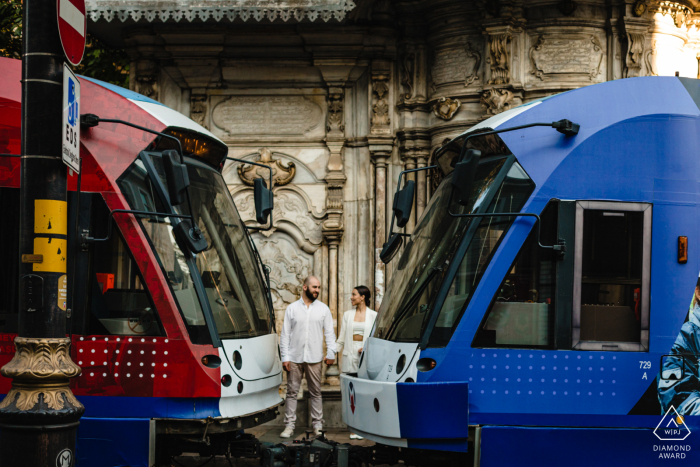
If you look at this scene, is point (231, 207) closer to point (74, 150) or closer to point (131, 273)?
point (131, 273)

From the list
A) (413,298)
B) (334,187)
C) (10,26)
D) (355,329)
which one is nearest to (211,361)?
(413,298)

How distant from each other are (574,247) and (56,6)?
11.7ft

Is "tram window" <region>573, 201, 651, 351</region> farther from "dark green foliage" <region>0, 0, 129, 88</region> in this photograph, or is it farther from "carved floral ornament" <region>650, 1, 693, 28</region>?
"dark green foliage" <region>0, 0, 129, 88</region>

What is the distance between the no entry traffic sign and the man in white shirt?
15.5 ft

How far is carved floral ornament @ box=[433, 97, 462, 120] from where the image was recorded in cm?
1104

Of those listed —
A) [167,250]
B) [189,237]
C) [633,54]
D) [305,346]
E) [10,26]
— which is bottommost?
[305,346]

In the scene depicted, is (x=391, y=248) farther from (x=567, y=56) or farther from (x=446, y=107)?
(x=567, y=56)

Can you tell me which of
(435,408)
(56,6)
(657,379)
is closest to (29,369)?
A: (56,6)

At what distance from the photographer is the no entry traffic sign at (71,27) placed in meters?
4.01

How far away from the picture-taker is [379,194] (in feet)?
37.6

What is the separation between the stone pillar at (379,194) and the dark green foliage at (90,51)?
14.4 ft

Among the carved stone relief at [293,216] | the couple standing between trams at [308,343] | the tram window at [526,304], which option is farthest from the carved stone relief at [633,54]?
the tram window at [526,304]

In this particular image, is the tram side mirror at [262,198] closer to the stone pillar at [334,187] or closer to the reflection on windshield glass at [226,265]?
the reflection on windshield glass at [226,265]

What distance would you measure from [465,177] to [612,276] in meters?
1.22
